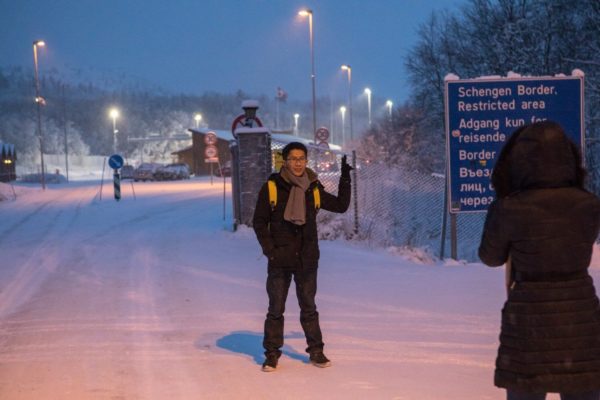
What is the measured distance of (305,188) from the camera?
5.71m

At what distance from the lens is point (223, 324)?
7.57 meters

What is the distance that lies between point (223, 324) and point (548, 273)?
15.9 ft

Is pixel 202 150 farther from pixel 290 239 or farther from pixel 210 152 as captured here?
pixel 290 239

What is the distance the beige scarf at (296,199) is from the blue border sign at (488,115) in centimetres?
589

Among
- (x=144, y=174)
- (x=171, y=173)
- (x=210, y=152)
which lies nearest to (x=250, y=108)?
(x=210, y=152)

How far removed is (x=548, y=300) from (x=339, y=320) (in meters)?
4.67

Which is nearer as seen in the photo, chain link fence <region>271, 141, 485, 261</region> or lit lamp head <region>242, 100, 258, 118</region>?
chain link fence <region>271, 141, 485, 261</region>

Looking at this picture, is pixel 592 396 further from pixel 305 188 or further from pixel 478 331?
pixel 478 331

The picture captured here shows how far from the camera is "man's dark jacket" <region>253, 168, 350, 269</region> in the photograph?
→ 564 centimetres

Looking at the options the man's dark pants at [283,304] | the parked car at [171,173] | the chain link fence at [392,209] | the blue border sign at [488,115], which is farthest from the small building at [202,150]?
the man's dark pants at [283,304]

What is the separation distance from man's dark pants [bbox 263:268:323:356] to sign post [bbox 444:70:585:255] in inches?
231

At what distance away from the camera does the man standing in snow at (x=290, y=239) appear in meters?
5.65

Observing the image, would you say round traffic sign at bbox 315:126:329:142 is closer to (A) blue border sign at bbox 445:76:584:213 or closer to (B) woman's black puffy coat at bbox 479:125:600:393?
(A) blue border sign at bbox 445:76:584:213

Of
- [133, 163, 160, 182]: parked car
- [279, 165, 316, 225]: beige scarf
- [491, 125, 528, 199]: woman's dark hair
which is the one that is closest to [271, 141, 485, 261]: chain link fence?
[279, 165, 316, 225]: beige scarf
